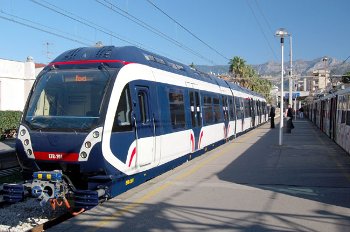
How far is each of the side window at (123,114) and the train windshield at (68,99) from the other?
0.40m

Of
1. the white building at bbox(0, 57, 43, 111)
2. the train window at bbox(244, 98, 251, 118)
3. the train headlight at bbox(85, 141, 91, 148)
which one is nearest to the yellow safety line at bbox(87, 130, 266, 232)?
the train headlight at bbox(85, 141, 91, 148)

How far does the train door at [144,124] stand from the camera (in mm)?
9125

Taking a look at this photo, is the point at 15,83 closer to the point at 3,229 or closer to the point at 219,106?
the point at 219,106

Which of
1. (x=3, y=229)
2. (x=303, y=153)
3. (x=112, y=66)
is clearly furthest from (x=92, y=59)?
(x=303, y=153)

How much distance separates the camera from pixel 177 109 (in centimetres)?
1247

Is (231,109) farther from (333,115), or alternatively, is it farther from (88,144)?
(88,144)

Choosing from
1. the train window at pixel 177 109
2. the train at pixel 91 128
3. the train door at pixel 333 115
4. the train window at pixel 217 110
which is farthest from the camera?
the train door at pixel 333 115

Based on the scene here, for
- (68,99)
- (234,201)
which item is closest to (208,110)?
(234,201)

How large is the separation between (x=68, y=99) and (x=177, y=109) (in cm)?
448

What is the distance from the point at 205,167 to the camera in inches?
523

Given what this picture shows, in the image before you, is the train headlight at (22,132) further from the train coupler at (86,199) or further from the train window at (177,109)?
the train window at (177,109)

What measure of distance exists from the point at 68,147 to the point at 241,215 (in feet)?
10.2

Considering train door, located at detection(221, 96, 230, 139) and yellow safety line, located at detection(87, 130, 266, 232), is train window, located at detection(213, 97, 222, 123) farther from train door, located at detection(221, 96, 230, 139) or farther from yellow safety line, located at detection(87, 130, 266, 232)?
yellow safety line, located at detection(87, 130, 266, 232)

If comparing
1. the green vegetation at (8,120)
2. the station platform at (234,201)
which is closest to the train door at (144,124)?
the station platform at (234,201)
